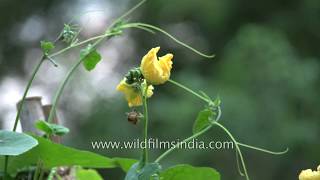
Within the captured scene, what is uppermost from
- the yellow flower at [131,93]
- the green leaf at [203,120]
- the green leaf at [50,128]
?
the yellow flower at [131,93]

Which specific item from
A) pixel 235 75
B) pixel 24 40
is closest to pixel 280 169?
pixel 235 75

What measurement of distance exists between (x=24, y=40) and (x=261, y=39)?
52.8 inches

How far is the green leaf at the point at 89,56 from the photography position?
0.62m

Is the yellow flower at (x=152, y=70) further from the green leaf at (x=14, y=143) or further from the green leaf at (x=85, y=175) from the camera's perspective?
the green leaf at (x=85, y=175)

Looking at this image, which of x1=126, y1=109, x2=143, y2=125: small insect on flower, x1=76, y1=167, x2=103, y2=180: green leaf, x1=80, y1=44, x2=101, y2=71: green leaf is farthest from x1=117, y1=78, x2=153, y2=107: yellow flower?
x1=76, y1=167, x2=103, y2=180: green leaf

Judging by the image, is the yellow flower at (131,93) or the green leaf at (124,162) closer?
the yellow flower at (131,93)

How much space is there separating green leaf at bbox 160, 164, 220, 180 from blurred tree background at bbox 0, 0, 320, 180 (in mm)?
1907

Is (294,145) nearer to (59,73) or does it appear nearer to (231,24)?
(231,24)

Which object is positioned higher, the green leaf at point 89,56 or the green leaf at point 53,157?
the green leaf at point 89,56

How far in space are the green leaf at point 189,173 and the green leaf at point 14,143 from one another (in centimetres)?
10

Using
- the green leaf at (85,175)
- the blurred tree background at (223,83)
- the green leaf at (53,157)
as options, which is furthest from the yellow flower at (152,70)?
the blurred tree background at (223,83)

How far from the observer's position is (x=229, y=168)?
9.05 feet

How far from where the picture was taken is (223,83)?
9.61 feet

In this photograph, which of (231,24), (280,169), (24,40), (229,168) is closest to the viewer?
(229,168)
